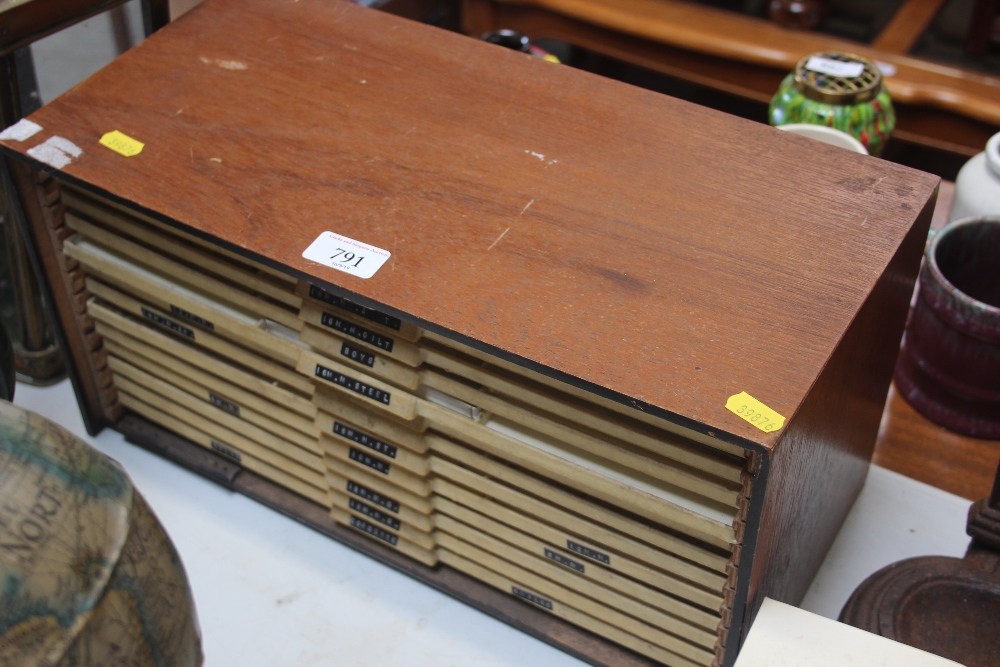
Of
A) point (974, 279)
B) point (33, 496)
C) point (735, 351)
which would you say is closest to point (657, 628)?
point (735, 351)

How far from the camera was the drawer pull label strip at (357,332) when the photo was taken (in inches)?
54.2

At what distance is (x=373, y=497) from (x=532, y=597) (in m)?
0.29

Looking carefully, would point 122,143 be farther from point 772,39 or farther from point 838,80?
point 772,39

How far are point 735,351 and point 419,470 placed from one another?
52cm

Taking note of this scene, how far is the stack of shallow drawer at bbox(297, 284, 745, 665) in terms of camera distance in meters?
1.29

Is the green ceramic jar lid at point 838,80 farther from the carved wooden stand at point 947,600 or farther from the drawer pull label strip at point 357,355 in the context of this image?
the drawer pull label strip at point 357,355

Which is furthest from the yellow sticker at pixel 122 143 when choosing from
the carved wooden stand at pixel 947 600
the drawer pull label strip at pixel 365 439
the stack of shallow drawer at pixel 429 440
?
the carved wooden stand at pixel 947 600

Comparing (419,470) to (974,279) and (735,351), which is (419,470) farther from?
(974,279)

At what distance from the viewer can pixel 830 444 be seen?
1.40m

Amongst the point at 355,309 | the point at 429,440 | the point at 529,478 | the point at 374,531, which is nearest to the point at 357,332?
the point at 355,309

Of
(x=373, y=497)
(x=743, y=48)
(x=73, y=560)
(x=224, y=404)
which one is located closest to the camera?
(x=73, y=560)

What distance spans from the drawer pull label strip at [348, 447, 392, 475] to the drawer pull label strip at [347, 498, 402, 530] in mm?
110

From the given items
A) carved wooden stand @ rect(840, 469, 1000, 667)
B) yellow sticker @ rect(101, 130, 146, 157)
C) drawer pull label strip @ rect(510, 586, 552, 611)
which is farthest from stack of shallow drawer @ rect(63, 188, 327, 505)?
carved wooden stand @ rect(840, 469, 1000, 667)

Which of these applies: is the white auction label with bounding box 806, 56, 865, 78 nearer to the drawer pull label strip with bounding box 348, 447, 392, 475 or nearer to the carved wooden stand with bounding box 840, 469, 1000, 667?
the carved wooden stand with bounding box 840, 469, 1000, 667
